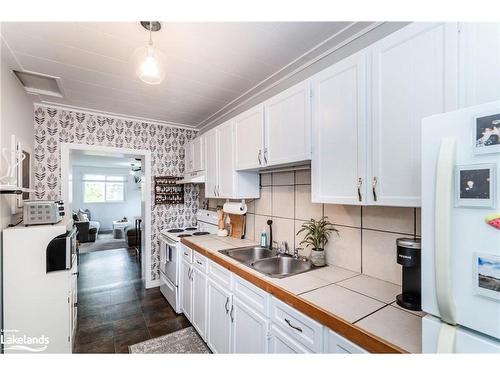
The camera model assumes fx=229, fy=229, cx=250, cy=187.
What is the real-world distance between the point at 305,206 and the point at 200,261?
1150mm

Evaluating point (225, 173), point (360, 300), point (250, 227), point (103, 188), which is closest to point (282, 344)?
point (360, 300)

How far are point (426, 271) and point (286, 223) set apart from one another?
1.48 meters

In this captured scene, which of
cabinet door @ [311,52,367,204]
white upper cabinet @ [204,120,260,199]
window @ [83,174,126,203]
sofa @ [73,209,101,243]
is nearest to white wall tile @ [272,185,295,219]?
white upper cabinet @ [204,120,260,199]

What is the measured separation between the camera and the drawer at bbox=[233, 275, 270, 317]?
4.66 feet

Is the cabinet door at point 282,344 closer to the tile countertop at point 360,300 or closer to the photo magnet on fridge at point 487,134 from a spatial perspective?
the tile countertop at point 360,300

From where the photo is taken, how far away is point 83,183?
8.07m

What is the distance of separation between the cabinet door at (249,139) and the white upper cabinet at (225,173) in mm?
109

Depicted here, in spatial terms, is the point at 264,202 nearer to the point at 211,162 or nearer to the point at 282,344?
the point at 211,162

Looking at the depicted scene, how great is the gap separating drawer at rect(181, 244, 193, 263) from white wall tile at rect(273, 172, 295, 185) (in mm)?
1167

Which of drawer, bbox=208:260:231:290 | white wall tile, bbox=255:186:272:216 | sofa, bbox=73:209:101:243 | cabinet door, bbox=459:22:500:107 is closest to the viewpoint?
cabinet door, bbox=459:22:500:107

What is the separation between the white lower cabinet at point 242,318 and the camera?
1.12 m

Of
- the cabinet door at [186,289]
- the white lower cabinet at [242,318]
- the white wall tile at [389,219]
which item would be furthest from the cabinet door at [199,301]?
the white wall tile at [389,219]

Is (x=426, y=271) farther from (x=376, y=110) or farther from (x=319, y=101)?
(x=319, y=101)

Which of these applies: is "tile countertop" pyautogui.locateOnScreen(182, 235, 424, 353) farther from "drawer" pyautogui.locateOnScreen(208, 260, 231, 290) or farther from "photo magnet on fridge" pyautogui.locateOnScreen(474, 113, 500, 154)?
"photo magnet on fridge" pyautogui.locateOnScreen(474, 113, 500, 154)
